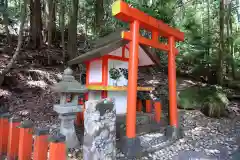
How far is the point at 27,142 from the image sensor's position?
2.66 metres

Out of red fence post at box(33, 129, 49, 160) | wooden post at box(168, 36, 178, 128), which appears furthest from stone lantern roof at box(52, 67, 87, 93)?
wooden post at box(168, 36, 178, 128)

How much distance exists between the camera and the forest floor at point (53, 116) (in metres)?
4.04

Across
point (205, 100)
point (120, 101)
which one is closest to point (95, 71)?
point (120, 101)

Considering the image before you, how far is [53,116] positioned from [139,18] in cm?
376

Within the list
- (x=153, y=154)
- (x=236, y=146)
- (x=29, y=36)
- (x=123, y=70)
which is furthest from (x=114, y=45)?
(x=29, y=36)

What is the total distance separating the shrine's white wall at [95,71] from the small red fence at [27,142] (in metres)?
2.11

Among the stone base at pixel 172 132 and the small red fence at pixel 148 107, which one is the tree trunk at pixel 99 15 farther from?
the stone base at pixel 172 132

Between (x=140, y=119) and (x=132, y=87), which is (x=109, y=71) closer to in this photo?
(x=132, y=87)

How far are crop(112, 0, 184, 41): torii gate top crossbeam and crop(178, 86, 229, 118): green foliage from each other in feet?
10.8

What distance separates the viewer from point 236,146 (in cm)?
439

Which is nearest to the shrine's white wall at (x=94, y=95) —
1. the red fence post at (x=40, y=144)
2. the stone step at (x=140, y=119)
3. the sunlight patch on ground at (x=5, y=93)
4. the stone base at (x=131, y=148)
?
the stone step at (x=140, y=119)

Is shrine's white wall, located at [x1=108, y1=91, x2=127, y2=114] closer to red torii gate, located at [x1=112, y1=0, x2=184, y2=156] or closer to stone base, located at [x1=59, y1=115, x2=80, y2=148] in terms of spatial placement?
red torii gate, located at [x1=112, y1=0, x2=184, y2=156]

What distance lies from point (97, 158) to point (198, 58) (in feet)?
32.8

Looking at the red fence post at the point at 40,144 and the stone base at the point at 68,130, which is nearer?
the red fence post at the point at 40,144
